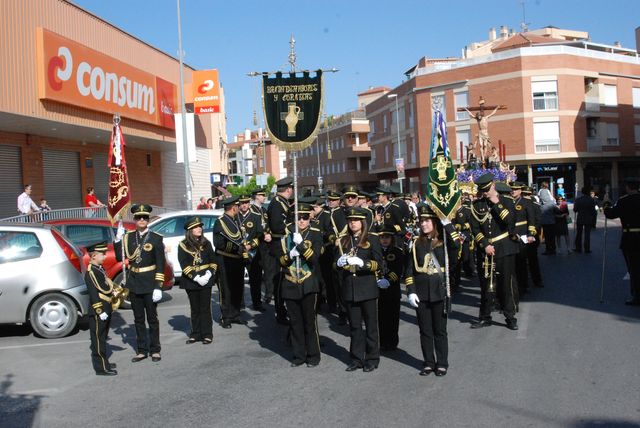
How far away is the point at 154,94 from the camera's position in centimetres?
2367

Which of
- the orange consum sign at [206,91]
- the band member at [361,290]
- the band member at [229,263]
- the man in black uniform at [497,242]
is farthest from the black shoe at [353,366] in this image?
the orange consum sign at [206,91]

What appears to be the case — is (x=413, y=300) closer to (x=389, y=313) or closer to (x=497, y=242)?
(x=389, y=313)

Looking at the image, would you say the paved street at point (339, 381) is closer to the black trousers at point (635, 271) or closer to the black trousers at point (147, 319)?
the black trousers at point (147, 319)

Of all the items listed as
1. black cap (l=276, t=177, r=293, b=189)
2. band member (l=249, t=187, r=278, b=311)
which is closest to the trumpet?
band member (l=249, t=187, r=278, b=311)

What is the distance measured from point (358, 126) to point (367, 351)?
6771 cm

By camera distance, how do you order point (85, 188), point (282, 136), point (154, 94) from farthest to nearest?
1. point (154, 94)
2. point (85, 188)
3. point (282, 136)

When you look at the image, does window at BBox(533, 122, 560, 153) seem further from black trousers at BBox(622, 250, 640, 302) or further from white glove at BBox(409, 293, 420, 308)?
white glove at BBox(409, 293, 420, 308)

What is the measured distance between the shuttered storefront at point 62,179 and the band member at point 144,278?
1378 centimetres

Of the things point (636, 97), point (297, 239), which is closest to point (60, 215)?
point (297, 239)

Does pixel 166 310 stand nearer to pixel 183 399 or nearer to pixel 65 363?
pixel 65 363

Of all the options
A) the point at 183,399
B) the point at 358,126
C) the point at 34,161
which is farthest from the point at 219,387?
the point at 358,126

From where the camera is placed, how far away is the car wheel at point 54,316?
8859 mm

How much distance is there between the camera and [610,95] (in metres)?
47.0

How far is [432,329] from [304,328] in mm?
1439
